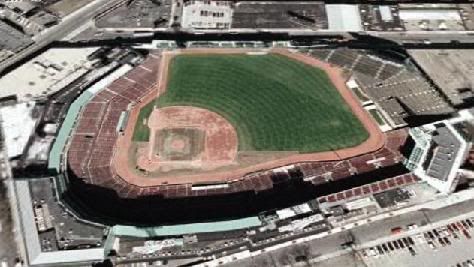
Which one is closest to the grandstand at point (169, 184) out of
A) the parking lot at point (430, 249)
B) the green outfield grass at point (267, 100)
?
the green outfield grass at point (267, 100)

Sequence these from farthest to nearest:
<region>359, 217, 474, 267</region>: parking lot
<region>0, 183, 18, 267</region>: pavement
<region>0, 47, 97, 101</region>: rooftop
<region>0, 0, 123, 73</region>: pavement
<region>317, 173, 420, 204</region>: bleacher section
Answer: <region>0, 0, 123, 73</region>: pavement, <region>0, 47, 97, 101</region>: rooftop, <region>317, 173, 420, 204</region>: bleacher section, <region>0, 183, 18, 267</region>: pavement, <region>359, 217, 474, 267</region>: parking lot

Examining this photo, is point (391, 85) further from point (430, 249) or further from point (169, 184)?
point (169, 184)

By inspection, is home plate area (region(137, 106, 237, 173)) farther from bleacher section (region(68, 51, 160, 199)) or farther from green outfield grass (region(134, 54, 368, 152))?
bleacher section (region(68, 51, 160, 199))

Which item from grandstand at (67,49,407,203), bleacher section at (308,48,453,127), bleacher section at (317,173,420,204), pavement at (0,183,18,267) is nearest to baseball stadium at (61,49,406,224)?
grandstand at (67,49,407,203)

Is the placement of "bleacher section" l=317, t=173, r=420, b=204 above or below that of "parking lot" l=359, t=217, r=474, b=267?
above

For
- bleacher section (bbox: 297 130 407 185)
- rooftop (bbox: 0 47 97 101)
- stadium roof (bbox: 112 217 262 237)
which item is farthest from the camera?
rooftop (bbox: 0 47 97 101)

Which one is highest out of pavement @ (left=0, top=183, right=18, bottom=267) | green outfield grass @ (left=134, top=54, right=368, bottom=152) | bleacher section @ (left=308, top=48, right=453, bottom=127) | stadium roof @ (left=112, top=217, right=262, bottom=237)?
bleacher section @ (left=308, top=48, right=453, bottom=127)

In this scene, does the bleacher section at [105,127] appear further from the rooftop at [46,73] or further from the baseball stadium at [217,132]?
the rooftop at [46,73]
